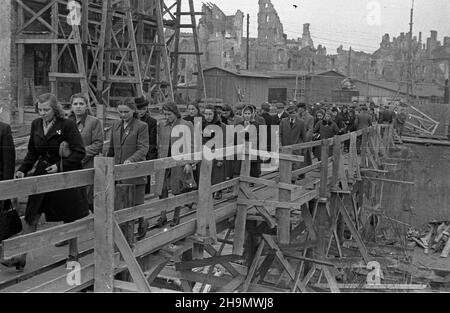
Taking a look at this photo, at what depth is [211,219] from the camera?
5.95 meters

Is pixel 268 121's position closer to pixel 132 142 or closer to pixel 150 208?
pixel 132 142

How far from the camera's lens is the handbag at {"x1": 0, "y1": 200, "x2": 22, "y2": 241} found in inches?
176

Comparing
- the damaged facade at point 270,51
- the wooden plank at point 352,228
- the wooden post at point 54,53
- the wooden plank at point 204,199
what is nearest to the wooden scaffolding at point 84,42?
the wooden post at point 54,53

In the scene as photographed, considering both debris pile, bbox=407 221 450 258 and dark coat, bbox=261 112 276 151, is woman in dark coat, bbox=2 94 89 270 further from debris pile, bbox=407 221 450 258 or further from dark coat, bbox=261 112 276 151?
debris pile, bbox=407 221 450 258

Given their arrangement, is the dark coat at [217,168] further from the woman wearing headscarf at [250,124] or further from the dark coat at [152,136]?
the dark coat at [152,136]

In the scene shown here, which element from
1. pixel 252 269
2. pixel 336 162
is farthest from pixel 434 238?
pixel 252 269

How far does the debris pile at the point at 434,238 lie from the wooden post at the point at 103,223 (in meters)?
14.1

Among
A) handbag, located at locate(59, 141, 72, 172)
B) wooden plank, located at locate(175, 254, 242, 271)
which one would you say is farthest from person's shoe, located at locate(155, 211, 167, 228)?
handbag, located at locate(59, 141, 72, 172)

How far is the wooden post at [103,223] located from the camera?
4.18m

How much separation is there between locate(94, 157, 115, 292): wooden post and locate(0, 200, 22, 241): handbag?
838 millimetres

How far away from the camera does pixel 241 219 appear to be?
7266mm

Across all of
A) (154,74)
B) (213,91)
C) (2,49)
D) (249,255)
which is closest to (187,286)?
(249,255)
